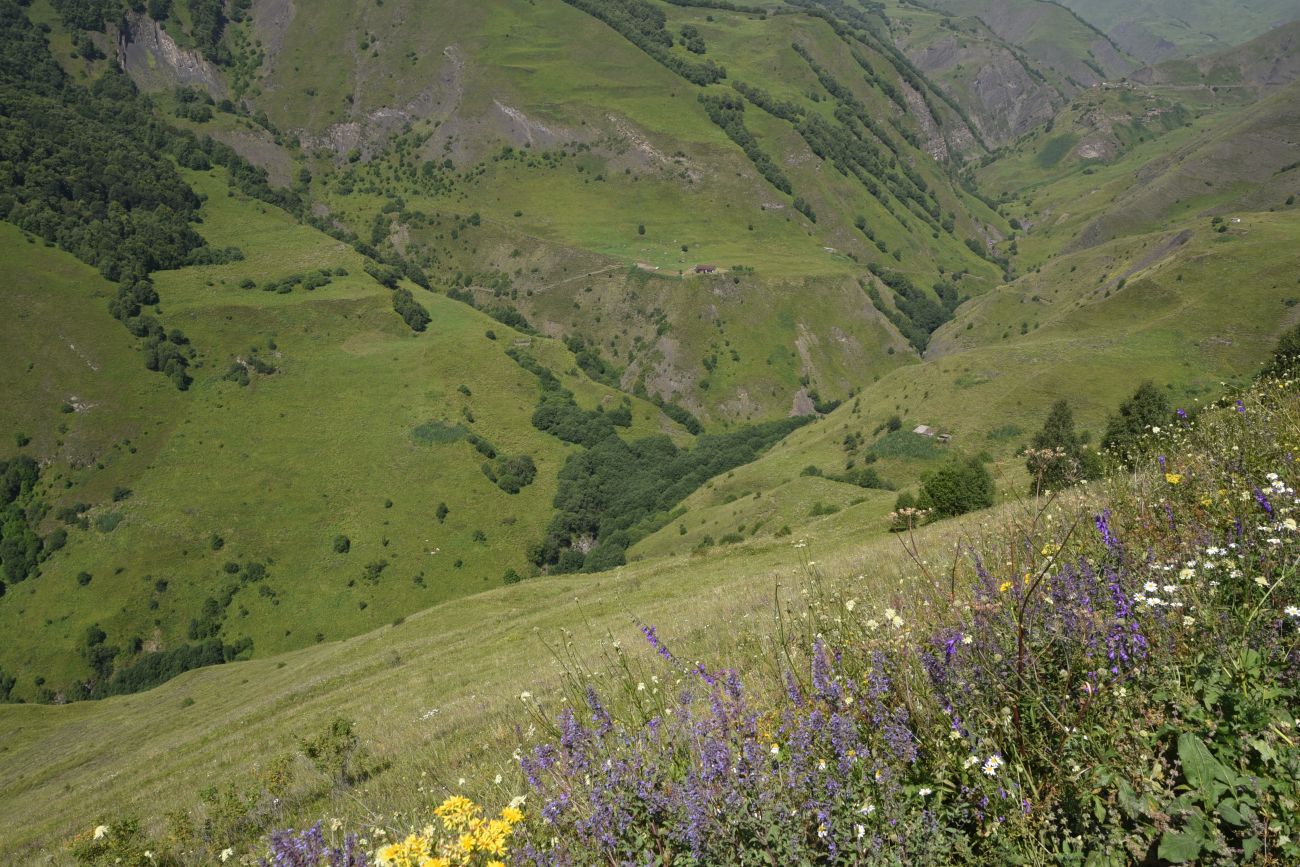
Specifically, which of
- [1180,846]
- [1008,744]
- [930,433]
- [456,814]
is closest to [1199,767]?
[1180,846]

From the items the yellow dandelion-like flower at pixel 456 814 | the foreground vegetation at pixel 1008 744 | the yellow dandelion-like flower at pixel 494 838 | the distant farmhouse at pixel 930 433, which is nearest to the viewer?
the foreground vegetation at pixel 1008 744

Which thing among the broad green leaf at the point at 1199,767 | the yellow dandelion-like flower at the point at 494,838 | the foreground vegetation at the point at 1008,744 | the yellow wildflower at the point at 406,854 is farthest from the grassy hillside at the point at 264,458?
the broad green leaf at the point at 1199,767

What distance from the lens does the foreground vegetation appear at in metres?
2.93

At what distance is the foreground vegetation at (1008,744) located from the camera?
115 inches

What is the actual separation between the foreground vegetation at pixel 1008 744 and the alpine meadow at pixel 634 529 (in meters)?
0.03

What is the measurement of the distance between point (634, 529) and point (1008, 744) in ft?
357

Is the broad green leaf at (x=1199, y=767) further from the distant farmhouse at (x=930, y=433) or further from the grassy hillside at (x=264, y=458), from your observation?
the grassy hillside at (x=264, y=458)

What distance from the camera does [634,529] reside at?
112 metres

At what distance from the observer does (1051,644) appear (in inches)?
164

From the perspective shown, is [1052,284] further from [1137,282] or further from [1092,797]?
[1092,797]

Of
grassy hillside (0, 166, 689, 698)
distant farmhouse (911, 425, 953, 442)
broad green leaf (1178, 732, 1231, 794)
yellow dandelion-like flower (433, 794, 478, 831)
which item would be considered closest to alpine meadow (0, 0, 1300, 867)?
broad green leaf (1178, 732, 1231, 794)

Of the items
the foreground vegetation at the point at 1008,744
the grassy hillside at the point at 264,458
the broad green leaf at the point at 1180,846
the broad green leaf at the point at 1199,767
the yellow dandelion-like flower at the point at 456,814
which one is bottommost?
the grassy hillside at the point at 264,458

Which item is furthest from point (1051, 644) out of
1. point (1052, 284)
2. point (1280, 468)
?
point (1052, 284)

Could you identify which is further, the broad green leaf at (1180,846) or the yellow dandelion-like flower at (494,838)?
the yellow dandelion-like flower at (494,838)
